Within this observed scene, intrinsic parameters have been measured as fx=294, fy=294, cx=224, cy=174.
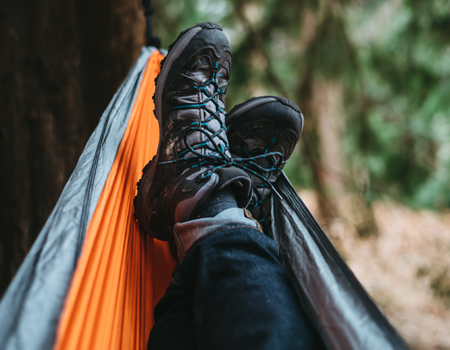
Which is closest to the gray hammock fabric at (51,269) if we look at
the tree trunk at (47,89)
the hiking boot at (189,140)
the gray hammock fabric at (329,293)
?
the hiking boot at (189,140)

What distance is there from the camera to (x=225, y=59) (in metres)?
0.73

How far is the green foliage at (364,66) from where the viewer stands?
1472 millimetres

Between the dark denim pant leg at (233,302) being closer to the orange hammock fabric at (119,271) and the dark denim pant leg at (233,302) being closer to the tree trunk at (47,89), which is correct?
the orange hammock fabric at (119,271)

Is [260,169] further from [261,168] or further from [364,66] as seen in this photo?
[364,66]

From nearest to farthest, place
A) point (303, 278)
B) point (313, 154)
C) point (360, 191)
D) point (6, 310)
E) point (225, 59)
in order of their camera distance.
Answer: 1. point (6, 310)
2. point (303, 278)
3. point (225, 59)
4. point (360, 191)
5. point (313, 154)

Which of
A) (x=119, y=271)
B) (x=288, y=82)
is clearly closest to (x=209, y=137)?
(x=119, y=271)

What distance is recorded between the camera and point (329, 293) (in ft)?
1.40

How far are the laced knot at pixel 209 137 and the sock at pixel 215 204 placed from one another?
5cm

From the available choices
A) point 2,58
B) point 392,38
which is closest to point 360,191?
point 392,38

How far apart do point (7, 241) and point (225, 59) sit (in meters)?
1.09

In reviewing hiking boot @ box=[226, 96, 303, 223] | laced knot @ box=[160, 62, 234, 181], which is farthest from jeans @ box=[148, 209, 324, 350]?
hiking boot @ box=[226, 96, 303, 223]

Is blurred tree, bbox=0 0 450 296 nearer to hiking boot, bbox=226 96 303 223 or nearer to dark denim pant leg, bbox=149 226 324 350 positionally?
hiking boot, bbox=226 96 303 223

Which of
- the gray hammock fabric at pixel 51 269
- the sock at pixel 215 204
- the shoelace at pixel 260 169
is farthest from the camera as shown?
the shoelace at pixel 260 169

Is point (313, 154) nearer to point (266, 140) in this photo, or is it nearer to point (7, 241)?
point (266, 140)
